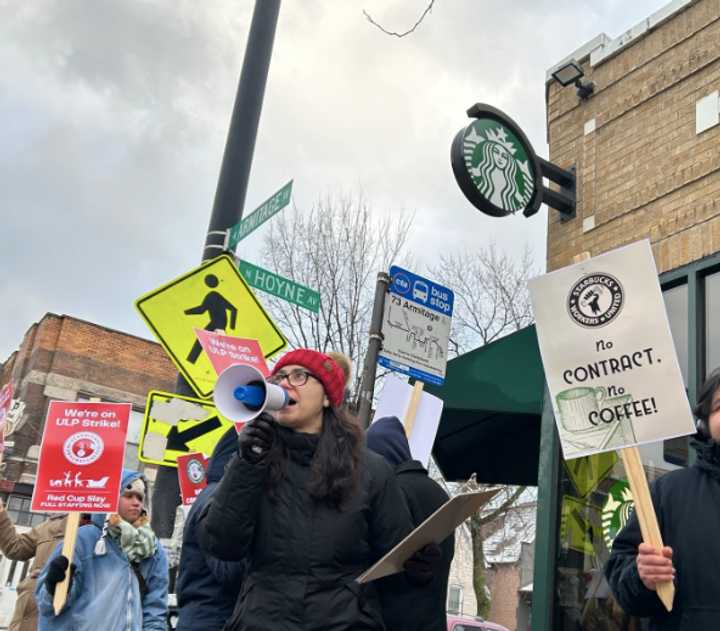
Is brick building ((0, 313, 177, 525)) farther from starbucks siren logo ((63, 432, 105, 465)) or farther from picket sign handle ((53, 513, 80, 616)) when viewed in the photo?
picket sign handle ((53, 513, 80, 616))

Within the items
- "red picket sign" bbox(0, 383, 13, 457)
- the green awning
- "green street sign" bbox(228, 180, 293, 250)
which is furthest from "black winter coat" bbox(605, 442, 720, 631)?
"red picket sign" bbox(0, 383, 13, 457)

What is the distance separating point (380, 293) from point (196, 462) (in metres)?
2.26

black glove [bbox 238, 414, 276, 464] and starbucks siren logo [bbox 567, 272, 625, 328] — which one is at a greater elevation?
starbucks siren logo [bbox 567, 272, 625, 328]

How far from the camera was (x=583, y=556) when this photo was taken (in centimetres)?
586

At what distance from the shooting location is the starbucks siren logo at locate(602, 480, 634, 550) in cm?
570

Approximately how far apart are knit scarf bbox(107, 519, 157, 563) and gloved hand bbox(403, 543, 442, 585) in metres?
2.25

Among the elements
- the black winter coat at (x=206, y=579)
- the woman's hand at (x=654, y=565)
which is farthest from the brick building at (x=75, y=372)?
the woman's hand at (x=654, y=565)

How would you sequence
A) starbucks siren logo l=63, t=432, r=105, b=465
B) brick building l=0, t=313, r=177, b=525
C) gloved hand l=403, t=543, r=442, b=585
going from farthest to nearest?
1. brick building l=0, t=313, r=177, b=525
2. starbucks siren logo l=63, t=432, r=105, b=465
3. gloved hand l=403, t=543, r=442, b=585

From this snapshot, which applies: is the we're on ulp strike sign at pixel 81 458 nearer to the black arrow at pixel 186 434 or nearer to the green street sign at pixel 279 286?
the black arrow at pixel 186 434

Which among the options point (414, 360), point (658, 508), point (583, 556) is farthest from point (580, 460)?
point (658, 508)

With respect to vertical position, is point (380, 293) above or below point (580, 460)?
above

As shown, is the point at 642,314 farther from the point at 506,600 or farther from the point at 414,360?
the point at 506,600

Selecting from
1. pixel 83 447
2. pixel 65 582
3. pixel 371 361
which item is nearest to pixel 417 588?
pixel 65 582

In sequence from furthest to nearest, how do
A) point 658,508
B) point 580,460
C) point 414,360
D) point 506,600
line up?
point 506,600
point 580,460
point 414,360
point 658,508
